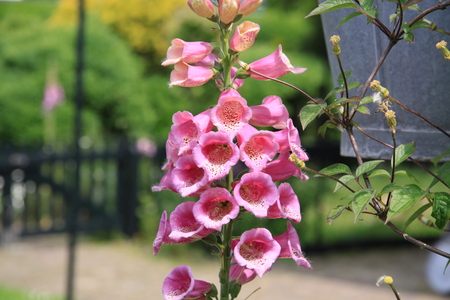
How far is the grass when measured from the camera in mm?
4719

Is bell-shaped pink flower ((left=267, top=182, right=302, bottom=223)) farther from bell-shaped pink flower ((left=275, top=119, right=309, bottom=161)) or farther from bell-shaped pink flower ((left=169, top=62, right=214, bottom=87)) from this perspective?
bell-shaped pink flower ((left=169, top=62, right=214, bottom=87))

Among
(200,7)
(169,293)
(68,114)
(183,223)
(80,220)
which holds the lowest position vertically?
(80,220)

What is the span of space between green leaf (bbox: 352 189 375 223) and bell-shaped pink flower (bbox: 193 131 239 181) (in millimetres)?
197

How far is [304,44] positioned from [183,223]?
356 inches

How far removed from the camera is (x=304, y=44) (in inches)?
377

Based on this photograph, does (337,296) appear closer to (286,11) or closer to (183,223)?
(183,223)

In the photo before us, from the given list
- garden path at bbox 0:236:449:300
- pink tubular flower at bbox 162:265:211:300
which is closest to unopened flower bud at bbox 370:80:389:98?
pink tubular flower at bbox 162:265:211:300

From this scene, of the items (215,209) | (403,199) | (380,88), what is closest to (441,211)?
(403,199)

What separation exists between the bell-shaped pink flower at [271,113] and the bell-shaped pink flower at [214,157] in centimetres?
10

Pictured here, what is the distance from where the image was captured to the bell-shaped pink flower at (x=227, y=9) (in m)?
0.88

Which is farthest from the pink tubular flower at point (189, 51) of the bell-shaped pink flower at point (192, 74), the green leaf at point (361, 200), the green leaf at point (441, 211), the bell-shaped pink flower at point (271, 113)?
the green leaf at point (441, 211)

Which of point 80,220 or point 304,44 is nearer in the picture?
point 80,220

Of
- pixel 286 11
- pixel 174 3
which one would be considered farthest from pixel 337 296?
pixel 174 3

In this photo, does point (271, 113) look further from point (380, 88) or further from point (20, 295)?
point (20, 295)
